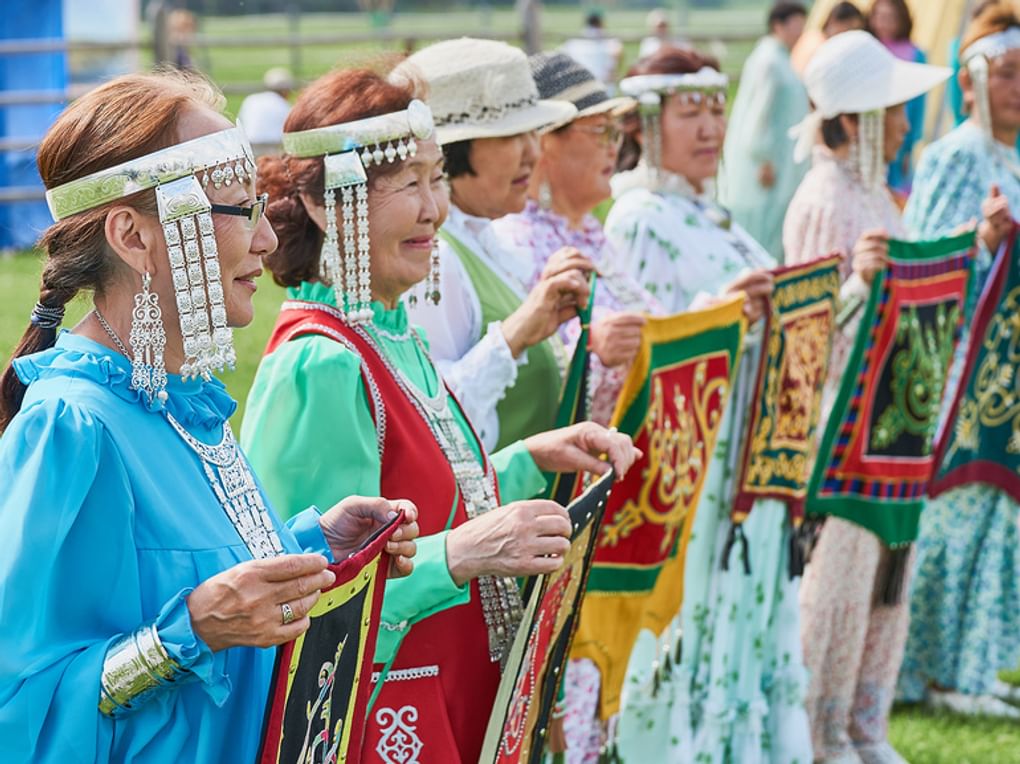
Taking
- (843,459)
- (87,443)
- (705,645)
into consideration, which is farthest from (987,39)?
(87,443)

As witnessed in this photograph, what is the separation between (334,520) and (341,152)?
2.64 ft

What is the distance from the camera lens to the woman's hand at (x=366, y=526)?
2.37 meters

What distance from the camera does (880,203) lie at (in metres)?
5.36

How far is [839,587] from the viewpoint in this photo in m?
5.26

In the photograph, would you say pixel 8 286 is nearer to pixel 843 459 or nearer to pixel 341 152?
pixel 843 459

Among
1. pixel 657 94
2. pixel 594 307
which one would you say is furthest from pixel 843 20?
pixel 594 307

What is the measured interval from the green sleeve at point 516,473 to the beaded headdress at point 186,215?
1.02 meters

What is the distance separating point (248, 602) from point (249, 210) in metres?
0.64

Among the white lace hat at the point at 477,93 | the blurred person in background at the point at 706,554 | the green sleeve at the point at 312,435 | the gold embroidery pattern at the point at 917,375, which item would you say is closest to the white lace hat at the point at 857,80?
the blurred person in background at the point at 706,554

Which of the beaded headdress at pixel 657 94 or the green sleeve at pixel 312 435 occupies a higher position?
the beaded headdress at pixel 657 94

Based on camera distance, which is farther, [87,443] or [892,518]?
[892,518]

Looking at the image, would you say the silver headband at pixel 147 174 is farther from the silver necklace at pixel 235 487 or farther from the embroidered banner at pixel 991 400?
the embroidered banner at pixel 991 400

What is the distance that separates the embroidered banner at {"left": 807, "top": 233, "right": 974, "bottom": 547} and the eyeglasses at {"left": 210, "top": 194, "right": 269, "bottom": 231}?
2.98 m

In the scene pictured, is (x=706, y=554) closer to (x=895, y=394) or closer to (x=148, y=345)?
(x=895, y=394)
